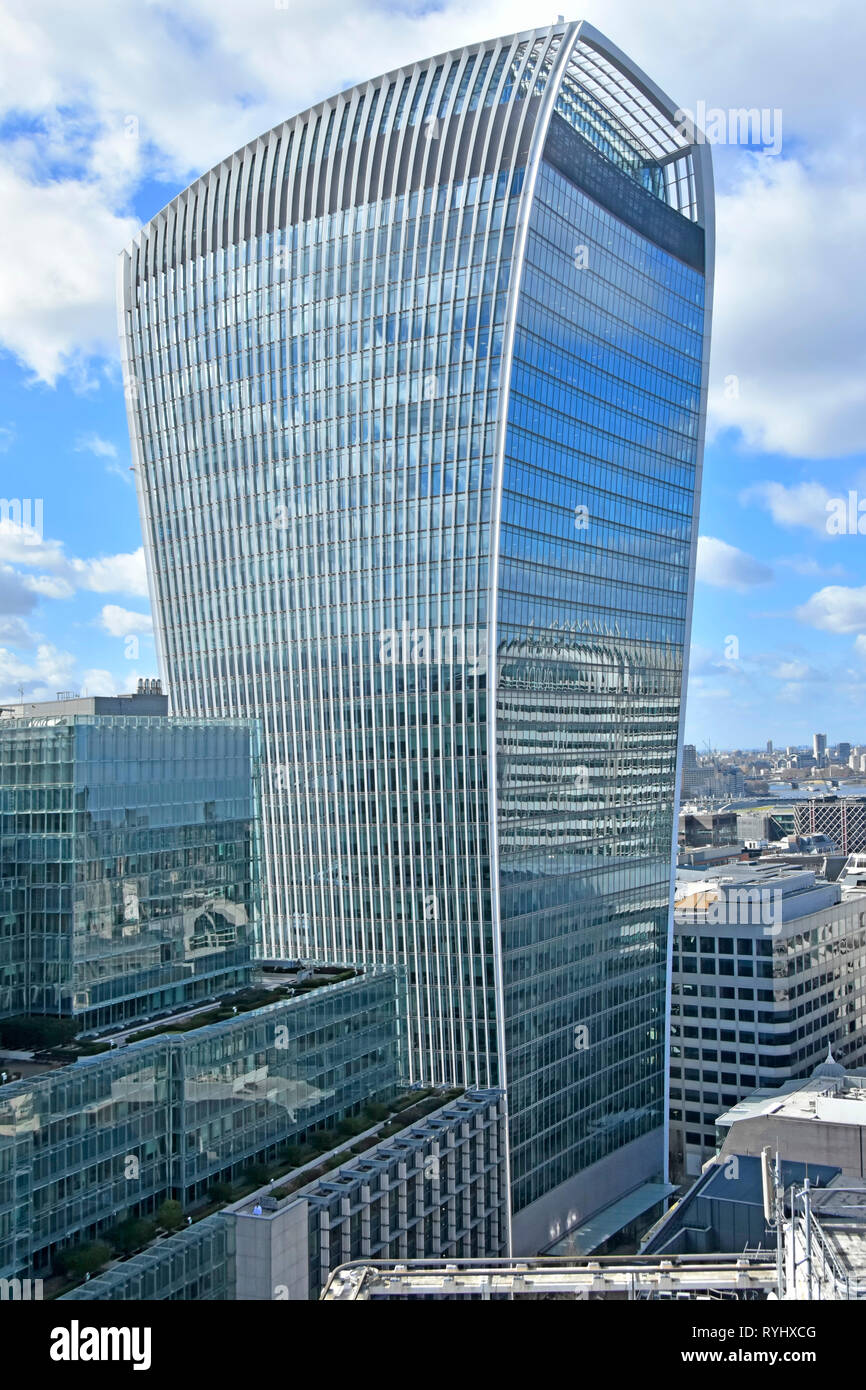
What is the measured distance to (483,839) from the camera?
94.0m

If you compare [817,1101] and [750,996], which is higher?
[817,1101]

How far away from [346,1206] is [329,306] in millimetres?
80287

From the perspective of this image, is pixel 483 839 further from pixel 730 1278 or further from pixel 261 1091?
pixel 730 1278

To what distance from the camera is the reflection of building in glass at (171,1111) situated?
44375 mm

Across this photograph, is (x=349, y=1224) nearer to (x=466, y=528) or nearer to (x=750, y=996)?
(x=466, y=528)

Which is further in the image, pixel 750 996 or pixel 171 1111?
pixel 750 996

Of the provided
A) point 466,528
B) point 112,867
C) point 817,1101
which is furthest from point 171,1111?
point 466,528

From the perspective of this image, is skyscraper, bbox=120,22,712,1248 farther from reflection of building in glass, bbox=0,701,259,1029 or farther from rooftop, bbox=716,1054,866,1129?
reflection of building in glass, bbox=0,701,259,1029

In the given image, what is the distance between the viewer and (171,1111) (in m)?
52.2

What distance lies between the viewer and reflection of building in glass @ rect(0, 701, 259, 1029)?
57844 mm

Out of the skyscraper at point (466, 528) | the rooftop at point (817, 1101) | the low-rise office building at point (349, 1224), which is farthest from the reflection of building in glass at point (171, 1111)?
the skyscraper at point (466, 528)

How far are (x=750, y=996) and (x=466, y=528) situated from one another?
56.2 metres

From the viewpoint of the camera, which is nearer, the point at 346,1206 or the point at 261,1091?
the point at 346,1206
